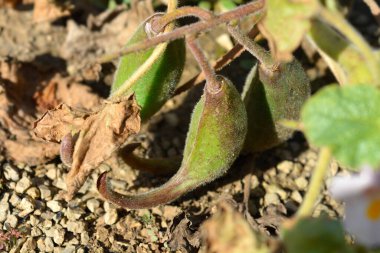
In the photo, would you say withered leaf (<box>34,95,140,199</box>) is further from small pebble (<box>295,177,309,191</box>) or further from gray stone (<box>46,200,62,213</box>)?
small pebble (<box>295,177,309,191</box>)

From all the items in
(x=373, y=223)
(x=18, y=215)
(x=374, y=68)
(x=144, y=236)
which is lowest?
(x=144, y=236)

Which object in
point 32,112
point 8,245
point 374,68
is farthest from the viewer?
point 32,112

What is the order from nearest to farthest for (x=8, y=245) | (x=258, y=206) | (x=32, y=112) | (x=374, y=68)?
(x=374, y=68)
(x=8, y=245)
(x=258, y=206)
(x=32, y=112)

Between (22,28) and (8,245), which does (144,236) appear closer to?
(8,245)

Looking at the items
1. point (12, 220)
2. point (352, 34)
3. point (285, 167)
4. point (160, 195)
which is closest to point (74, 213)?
point (12, 220)

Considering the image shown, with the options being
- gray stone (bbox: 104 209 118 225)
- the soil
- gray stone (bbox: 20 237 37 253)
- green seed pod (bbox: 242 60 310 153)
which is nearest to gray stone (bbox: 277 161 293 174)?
the soil

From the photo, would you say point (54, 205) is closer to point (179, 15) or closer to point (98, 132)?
point (98, 132)

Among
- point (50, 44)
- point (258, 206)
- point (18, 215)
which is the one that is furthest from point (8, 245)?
point (50, 44)
